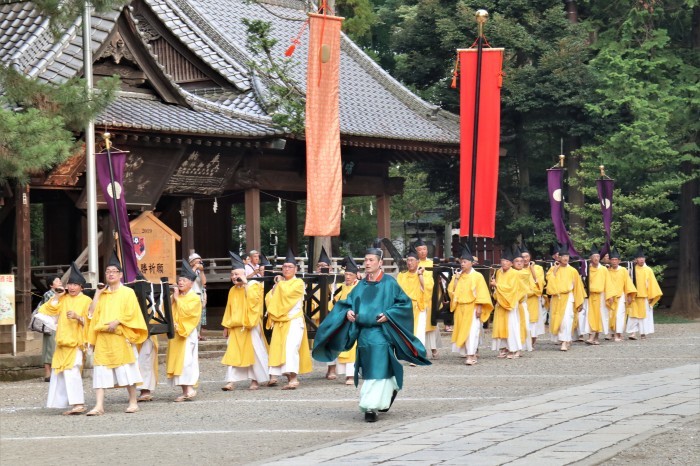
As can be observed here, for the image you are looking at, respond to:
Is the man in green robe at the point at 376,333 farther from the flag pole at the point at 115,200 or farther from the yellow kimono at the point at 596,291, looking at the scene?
the yellow kimono at the point at 596,291

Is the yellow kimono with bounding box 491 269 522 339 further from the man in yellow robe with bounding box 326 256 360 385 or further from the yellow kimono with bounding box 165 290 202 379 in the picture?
the yellow kimono with bounding box 165 290 202 379

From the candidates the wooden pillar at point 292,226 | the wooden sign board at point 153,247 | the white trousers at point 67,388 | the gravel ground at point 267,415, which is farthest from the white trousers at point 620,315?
the white trousers at point 67,388

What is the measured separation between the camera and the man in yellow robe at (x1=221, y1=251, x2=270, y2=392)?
15.7 meters

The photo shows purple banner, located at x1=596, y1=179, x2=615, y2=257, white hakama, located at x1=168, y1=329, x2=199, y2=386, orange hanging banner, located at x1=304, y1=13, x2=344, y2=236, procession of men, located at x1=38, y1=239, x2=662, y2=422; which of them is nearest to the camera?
procession of men, located at x1=38, y1=239, x2=662, y2=422

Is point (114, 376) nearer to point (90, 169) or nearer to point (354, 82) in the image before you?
point (90, 169)

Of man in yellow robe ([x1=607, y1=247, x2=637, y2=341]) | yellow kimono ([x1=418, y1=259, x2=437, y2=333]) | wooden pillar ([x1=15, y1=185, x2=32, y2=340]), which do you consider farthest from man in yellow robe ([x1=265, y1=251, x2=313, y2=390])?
man in yellow robe ([x1=607, y1=247, x2=637, y2=341])

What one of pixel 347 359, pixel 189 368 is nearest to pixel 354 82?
pixel 347 359

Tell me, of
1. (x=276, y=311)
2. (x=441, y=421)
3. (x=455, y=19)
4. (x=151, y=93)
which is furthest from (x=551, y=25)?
(x=441, y=421)

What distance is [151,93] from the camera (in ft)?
75.1

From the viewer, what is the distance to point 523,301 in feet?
67.4

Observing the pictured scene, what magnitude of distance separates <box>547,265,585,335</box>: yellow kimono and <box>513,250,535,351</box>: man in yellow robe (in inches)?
29.0

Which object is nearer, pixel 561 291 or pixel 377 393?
pixel 377 393

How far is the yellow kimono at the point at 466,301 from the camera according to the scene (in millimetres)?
18969

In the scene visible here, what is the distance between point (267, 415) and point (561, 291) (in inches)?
410
